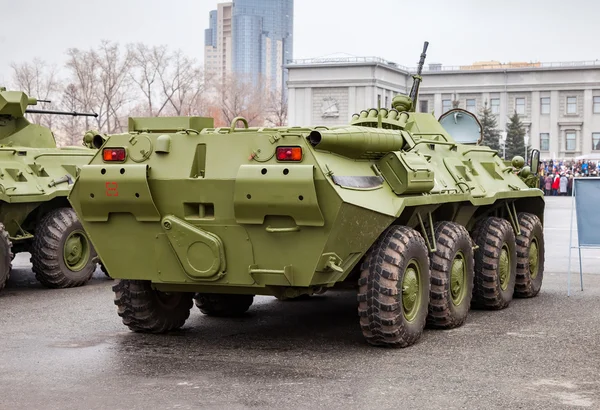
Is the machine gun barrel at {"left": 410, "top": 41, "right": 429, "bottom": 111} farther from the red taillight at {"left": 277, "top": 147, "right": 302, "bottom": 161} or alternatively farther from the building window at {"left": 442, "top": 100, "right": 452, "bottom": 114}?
the building window at {"left": 442, "top": 100, "right": 452, "bottom": 114}

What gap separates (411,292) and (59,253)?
659 centimetres

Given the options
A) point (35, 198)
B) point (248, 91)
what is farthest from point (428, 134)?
point (248, 91)

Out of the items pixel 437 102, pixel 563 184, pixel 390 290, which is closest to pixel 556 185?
pixel 563 184

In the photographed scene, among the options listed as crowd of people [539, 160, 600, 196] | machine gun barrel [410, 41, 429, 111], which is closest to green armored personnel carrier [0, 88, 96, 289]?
machine gun barrel [410, 41, 429, 111]

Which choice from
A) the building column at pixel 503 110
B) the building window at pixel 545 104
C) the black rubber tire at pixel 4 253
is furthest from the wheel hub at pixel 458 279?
the building window at pixel 545 104

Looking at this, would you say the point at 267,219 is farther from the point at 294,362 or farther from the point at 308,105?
the point at 308,105

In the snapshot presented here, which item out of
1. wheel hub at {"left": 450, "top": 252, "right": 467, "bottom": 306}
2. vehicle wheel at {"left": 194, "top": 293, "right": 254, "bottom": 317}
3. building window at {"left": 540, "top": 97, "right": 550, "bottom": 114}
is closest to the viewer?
wheel hub at {"left": 450, "top": 252, "right": 467, "bottom": 306}

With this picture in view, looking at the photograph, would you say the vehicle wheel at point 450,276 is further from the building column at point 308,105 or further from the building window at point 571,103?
the building window at point 571,103

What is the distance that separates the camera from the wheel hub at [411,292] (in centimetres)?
932

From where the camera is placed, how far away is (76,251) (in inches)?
588

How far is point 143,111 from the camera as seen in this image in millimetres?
66312

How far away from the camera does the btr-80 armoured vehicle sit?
8.54 metres

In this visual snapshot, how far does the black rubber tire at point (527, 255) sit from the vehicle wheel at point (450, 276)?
6.90 ft

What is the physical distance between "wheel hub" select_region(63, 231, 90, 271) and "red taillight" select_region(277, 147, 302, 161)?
6889mm
